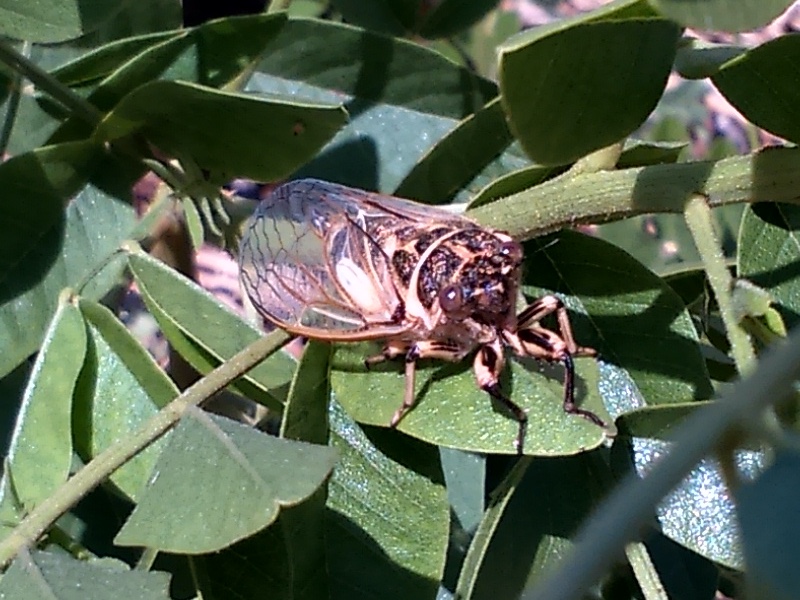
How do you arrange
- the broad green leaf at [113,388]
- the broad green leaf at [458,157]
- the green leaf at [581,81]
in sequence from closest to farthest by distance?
the green leaf at [581,81]
the broad green leaf at [113,388]
the broad green leaf at [458,157]

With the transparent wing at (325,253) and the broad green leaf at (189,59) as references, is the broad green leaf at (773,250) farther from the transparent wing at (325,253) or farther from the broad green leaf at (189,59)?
the broad green leaf at (189,59)

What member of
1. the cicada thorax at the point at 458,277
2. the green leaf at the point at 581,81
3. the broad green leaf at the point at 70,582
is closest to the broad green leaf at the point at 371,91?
the cicada thorax at the point at 458,277

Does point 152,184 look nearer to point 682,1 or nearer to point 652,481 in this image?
point 682,1

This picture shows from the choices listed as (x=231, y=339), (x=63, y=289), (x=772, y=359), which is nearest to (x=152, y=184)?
(x=63, y=289)

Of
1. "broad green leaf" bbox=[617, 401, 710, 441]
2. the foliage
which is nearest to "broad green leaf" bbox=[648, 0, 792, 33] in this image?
the foliage

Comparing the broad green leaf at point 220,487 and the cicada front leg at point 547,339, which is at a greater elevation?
the broad green leaf at point 220,487

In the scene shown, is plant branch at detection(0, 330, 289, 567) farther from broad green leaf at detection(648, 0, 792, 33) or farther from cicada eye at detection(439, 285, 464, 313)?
broad green leaf at detection(648, 0, 792, 33)

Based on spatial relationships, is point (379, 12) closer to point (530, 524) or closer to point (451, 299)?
point (451, 299)
